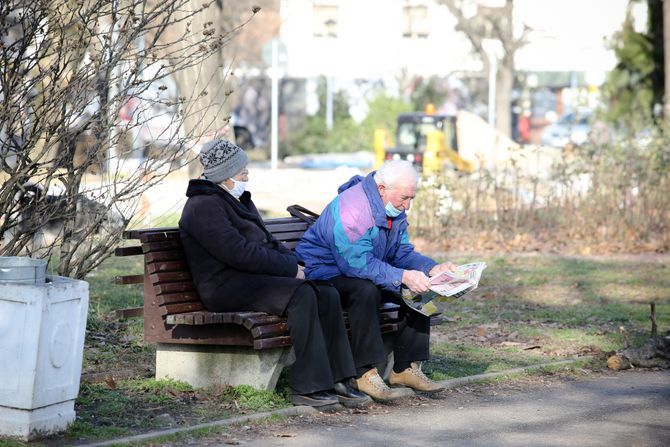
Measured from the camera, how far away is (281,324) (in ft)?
21.6

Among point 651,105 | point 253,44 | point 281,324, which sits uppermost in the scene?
point 253,44

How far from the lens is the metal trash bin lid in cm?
576

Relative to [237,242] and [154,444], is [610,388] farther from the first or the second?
[154,444]

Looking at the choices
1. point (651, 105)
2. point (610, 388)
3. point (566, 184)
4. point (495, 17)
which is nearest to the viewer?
point (610, 388)

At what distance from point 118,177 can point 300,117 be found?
36601 mm

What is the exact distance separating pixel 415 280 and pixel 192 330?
124 cm

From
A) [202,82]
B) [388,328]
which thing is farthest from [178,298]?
[202,82]

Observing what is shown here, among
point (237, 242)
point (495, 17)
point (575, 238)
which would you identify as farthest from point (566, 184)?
point (495, 17)

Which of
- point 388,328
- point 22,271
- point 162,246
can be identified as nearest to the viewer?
point 22,271

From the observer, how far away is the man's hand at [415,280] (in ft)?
22.6

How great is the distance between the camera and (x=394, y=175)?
7066 millimetres

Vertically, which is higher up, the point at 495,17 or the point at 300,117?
the point at 495,17

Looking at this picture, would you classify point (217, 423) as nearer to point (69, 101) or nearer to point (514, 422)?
point (514, 422)

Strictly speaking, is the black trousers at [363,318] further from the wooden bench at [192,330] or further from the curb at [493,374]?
the curb at [493,374]
